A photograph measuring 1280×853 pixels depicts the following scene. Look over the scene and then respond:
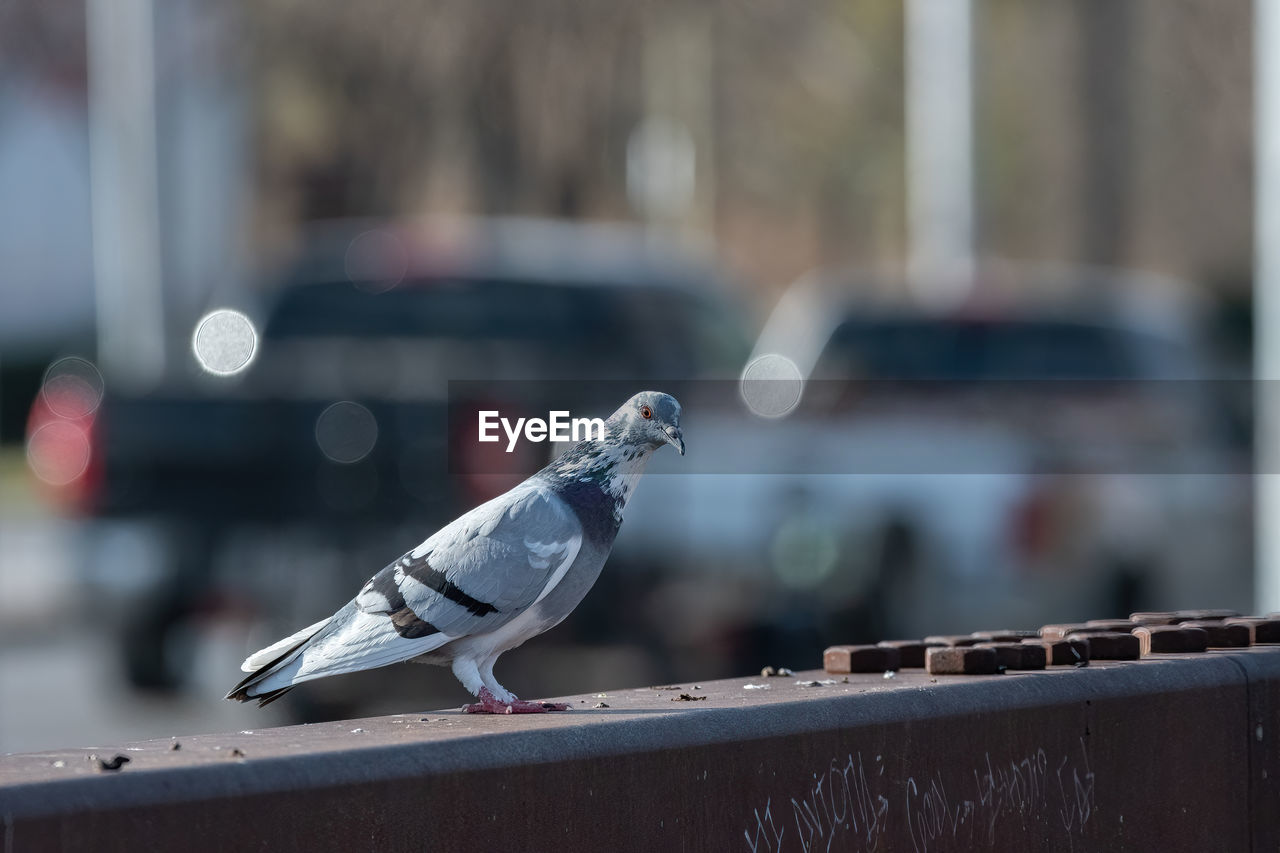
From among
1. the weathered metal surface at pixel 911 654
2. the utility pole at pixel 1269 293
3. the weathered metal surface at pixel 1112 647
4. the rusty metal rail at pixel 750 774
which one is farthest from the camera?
the utility pole at pixel 1269 293

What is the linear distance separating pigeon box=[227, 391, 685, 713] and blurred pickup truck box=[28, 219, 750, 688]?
538 centimetres

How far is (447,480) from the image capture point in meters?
9.65

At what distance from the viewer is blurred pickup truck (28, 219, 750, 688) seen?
9617 mm

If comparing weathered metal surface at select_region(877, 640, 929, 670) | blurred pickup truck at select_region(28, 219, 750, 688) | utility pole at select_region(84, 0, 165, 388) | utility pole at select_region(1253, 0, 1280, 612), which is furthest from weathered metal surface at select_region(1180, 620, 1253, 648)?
utility pole at select_region(84, 0, 165, 388)

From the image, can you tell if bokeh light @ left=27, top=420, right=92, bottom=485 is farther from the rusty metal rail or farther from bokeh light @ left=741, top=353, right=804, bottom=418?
the rusty metal rail

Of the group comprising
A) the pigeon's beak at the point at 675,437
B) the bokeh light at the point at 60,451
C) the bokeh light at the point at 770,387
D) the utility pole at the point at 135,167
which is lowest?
the bokeh light at the point at 60,451

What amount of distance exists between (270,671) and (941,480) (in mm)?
8068

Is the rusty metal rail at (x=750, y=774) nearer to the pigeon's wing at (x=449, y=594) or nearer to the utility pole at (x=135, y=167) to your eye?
the pigeon's wing at (x=449, y=594)

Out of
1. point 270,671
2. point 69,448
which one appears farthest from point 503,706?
point 69,448

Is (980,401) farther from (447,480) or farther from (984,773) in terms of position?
(984,773)

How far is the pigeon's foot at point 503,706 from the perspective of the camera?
3559 mm

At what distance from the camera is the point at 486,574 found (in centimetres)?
349

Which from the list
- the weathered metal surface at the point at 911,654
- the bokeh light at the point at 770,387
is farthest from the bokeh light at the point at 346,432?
the weathered metal surface at the point at 911,654

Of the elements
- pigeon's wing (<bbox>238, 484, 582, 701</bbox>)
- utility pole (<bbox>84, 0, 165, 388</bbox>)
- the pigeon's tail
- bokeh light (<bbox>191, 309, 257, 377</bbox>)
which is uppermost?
utility pole (<bbox>84, 0, 165, 388</bbox>)
